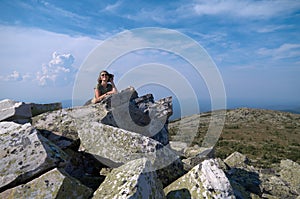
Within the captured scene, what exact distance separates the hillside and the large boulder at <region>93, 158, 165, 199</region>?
1579 cm

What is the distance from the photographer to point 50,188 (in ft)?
17.2

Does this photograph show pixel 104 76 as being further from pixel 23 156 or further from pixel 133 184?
pixel 133 184

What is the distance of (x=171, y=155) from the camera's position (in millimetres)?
7688

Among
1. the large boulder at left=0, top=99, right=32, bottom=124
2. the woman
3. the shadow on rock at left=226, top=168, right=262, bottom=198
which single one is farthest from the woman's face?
the shadow on rock at left=226, top=168, right=262, bottom=198

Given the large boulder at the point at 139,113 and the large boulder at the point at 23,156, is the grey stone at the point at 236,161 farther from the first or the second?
the large boulder at the point at 23,156

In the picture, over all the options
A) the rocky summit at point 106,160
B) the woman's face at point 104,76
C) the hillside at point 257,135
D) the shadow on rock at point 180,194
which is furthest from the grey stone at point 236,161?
the hillside at point 257,135

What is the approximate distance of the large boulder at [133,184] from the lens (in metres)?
5.05

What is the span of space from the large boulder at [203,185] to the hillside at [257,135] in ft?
48.5

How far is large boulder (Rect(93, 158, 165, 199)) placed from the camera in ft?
16.6

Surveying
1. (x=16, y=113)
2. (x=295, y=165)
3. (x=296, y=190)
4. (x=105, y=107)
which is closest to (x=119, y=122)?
(x=105, y=107)

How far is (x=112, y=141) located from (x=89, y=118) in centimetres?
187

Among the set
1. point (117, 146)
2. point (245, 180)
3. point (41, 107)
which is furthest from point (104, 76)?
point (245, 180)

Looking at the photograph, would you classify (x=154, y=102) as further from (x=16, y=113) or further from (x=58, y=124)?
(x=16, y=113)

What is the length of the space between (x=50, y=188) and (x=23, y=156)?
130 cm
